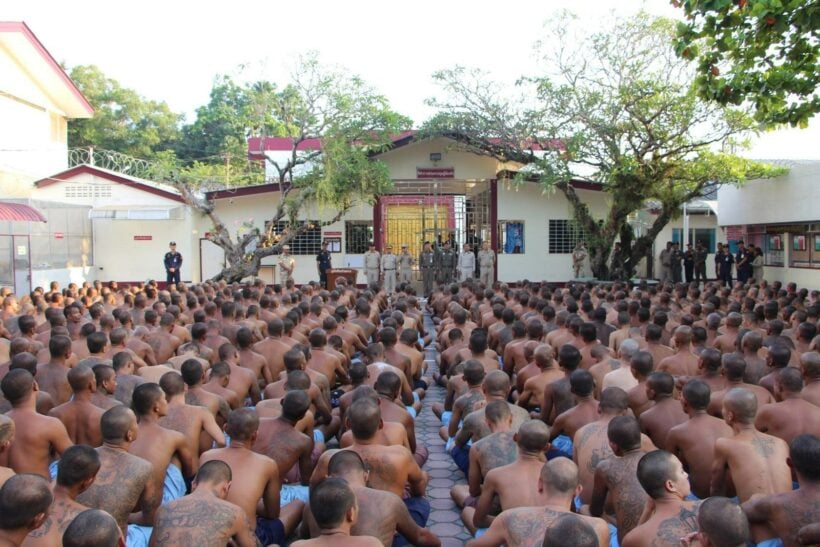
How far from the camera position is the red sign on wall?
21828mm

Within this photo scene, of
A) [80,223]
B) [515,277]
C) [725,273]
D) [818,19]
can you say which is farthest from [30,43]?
[725,273]

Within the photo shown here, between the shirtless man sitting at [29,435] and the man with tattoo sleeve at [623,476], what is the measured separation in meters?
3.38

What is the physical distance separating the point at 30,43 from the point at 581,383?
2004 cm

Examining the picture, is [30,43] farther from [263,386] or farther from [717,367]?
[717,367]

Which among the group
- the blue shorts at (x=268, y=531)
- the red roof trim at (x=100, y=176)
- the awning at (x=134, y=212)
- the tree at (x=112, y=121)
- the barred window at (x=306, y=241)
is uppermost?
the tree at (x=112, y=121)

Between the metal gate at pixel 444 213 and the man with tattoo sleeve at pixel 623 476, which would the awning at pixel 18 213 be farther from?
the man with tattoo sleeve at pixel 623 476

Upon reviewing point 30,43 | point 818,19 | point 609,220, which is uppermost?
point 30,43

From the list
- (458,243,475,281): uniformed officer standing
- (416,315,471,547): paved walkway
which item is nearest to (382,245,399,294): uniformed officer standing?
(458,243,475,281): uniformed officer standing

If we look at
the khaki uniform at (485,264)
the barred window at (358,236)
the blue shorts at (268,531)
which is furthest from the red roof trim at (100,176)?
the blue shorts at (268,531)

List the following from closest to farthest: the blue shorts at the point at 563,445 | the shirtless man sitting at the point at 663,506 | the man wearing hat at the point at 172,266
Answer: the shirtless man sitting at the point at 663,506 < the blue shorts at the point at 563,445 < the man wearing hat at the point at 172,266

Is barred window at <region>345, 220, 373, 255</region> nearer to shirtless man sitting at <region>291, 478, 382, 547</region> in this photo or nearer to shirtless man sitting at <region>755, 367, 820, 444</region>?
shirtless man sitting at <region>755, 367, 820, 444</region>

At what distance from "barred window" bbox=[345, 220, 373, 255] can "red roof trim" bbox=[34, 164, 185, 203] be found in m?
5.08

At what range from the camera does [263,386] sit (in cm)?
713

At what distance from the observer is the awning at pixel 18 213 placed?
47.0ft
